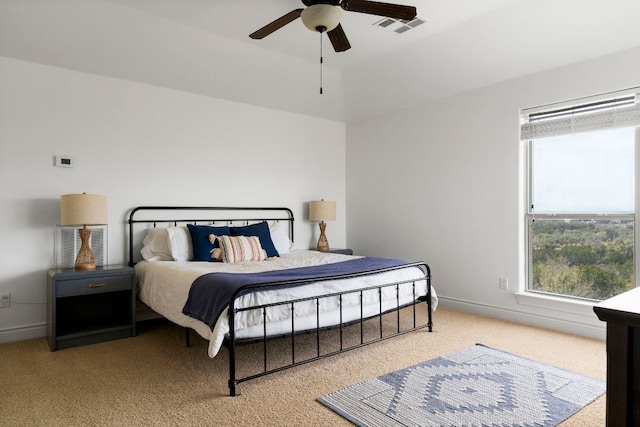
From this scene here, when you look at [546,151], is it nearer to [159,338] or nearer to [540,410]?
[540,410]

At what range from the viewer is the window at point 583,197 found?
339 cm

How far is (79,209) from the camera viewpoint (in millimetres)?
3281

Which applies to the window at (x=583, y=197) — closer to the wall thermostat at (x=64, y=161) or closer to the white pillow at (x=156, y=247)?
the white pillow at (x=156, y=247)

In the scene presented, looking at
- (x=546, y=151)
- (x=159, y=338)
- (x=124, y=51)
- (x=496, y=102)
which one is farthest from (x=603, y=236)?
(x=124, y=51)

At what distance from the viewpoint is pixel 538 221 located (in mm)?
3922

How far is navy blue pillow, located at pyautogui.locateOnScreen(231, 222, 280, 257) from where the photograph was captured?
4.16 m

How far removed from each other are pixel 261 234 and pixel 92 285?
5.24 ft

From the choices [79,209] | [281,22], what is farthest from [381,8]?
[79,209]

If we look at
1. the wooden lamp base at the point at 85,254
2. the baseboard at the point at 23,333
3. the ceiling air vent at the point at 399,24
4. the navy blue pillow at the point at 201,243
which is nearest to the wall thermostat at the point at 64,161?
the wooden lamp base at the point at 85,254

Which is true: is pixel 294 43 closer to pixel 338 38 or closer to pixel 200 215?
pixel 338 38

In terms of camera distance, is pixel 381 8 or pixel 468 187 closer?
pixel 381 8

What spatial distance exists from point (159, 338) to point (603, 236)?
396 cm

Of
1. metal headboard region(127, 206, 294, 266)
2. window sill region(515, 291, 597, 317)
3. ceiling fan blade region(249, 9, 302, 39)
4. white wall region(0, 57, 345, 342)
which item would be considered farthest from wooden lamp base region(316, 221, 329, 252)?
ceiling fan blade region(249, 9, 302, 39)

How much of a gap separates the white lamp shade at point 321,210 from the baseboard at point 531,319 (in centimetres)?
164
